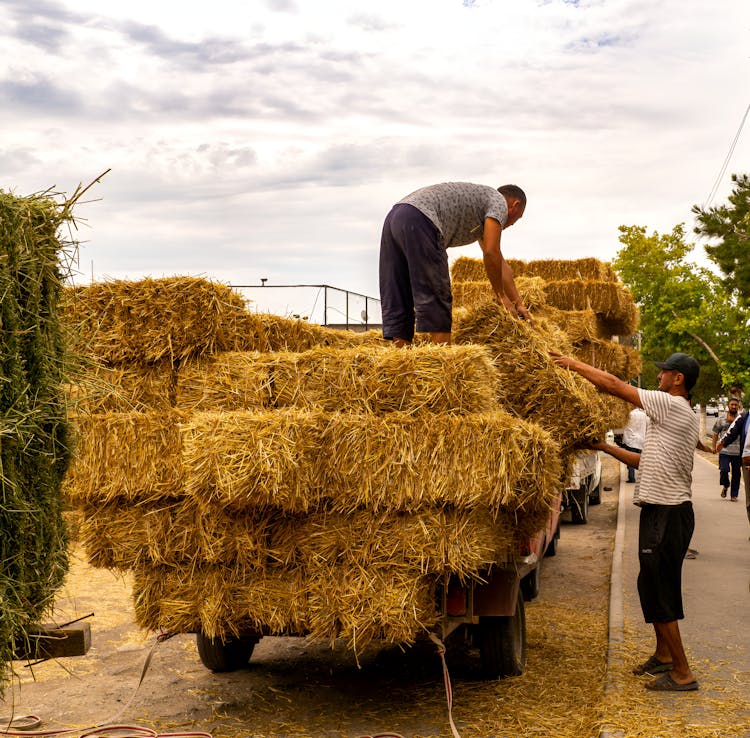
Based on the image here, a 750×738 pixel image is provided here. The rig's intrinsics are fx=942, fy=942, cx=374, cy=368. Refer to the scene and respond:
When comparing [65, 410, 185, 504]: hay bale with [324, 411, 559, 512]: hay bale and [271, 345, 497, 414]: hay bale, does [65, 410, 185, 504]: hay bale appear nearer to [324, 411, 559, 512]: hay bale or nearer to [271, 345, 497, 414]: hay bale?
[271, 345, 497, 414]: hay bale

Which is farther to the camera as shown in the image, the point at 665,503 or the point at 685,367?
the point at 685,367

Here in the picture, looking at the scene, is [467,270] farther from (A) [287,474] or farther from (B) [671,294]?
(B) [671,294]

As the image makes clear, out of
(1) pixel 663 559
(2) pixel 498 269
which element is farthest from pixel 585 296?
(1) pixel 663 559

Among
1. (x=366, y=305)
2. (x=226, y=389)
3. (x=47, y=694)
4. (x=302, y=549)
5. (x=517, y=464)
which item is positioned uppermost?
(x=366, y=305)

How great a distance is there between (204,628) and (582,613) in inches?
174

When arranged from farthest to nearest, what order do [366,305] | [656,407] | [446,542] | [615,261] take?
[615,261] → [366,305] → [656,407] → [446,542]

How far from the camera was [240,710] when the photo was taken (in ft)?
19.9

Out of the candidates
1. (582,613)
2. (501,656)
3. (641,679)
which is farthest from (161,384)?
(582,613)

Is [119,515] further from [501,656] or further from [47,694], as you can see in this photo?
[501,656]

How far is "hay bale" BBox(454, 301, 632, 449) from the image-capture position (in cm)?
639

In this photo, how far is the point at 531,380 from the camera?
6.42 meters

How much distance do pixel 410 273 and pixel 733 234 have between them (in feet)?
56.0

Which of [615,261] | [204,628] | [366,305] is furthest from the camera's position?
[615,261]

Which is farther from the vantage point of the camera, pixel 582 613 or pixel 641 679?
pixel 582 613
